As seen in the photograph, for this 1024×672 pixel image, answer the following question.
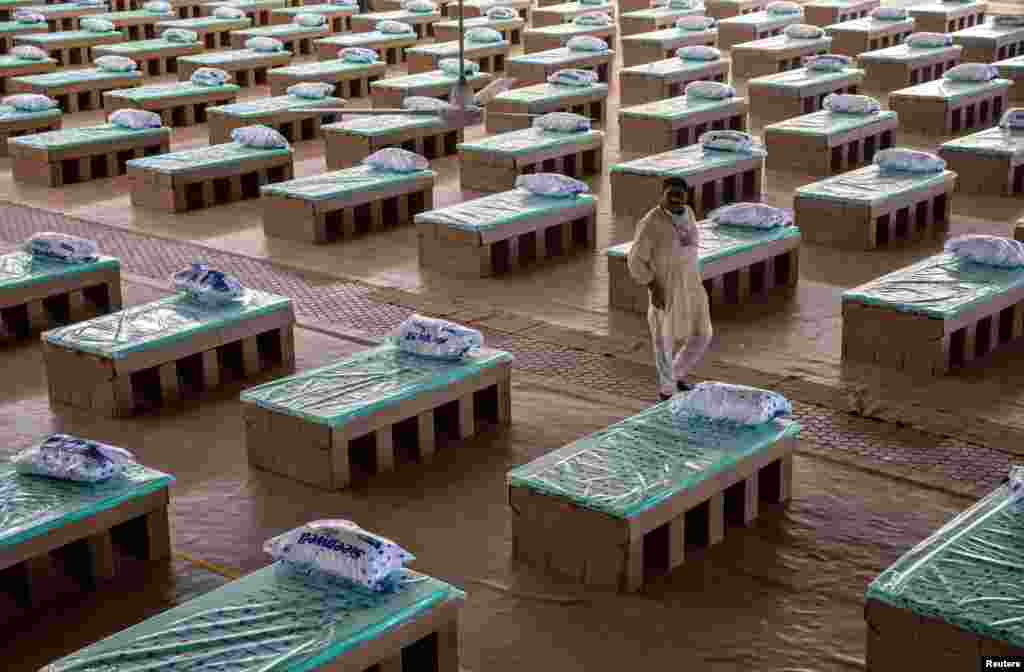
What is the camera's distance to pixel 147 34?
92.1 feet

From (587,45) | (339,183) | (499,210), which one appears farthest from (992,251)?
(587,45)

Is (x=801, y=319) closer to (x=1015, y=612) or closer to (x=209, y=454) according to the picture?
(x=209, y=454)

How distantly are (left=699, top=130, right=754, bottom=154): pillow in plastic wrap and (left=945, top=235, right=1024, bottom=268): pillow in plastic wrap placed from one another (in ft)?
14.4

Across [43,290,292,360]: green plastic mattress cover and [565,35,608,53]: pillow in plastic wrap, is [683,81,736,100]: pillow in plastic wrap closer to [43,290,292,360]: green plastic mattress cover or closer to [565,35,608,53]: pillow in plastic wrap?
[565,35,608,53]: pillow in plastic wrap

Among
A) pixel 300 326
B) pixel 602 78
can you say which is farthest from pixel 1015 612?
pixel 602 78

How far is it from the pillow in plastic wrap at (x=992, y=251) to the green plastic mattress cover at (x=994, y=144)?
4502 mm

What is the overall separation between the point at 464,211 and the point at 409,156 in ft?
6.59

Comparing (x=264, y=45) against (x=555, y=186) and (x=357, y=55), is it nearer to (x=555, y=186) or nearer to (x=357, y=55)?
(x=357, y=55)

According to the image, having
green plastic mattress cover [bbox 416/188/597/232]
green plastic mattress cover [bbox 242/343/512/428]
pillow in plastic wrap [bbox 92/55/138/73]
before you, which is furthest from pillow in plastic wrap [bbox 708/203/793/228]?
pillow in plastic wrap [bbox 92/55/138/73]

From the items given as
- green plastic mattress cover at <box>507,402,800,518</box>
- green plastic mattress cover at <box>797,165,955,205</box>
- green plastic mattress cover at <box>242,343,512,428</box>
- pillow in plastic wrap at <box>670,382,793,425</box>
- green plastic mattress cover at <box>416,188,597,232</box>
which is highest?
green plastic mattress cover at <box>797,165,955,205</box>

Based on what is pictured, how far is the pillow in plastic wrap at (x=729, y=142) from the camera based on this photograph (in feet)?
49.3

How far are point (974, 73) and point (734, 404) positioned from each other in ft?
41.1

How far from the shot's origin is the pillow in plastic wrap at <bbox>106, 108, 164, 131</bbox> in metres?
17.3

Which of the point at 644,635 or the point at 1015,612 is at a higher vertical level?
the point at 1015,612
